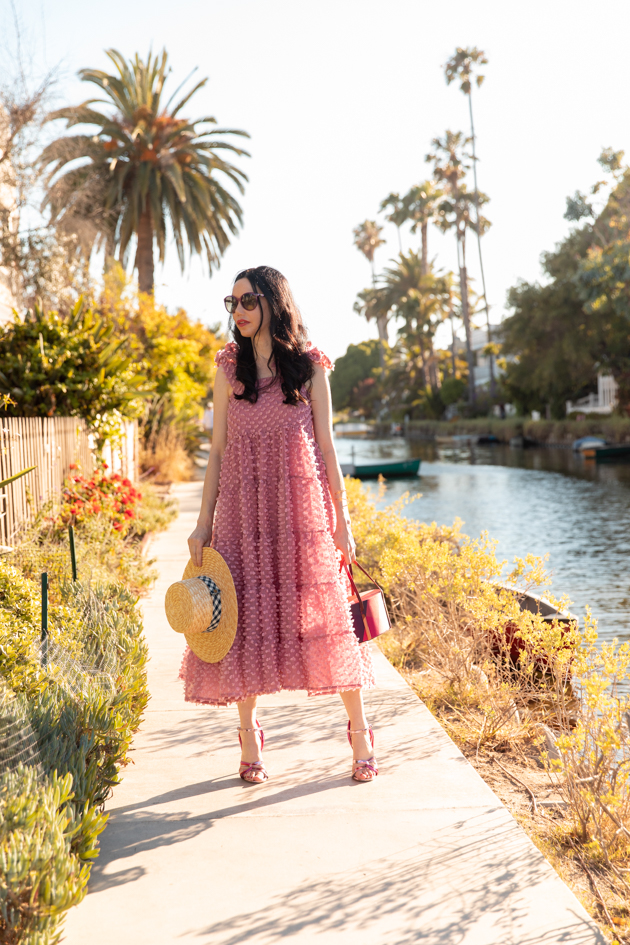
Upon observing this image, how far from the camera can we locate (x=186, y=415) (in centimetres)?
1848

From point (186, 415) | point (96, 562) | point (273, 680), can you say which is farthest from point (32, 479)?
point (186, 415)

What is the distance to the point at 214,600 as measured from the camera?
2.92 meters

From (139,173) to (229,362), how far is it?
1827cm

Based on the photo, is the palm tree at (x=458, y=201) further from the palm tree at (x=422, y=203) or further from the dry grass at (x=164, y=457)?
the dry grass at (x=164, y=457)

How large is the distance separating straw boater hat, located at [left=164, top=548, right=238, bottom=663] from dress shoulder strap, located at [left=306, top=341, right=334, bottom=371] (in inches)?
32.6

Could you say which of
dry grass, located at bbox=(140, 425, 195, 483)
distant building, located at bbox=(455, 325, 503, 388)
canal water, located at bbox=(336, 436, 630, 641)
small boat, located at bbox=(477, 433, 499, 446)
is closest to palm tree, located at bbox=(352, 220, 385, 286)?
distant building, located at bbox=(455, 325, 503, 388)

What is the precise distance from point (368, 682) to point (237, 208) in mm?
20180

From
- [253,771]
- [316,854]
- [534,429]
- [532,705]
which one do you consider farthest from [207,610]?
[534,429]

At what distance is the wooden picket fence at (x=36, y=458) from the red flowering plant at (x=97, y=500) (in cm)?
13

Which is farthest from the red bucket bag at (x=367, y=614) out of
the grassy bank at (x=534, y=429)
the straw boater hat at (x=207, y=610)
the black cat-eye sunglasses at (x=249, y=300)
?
the grassy bank at (x=534, y=429)

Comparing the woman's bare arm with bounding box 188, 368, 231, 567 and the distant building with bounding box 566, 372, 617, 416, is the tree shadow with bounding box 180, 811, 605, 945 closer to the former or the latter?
the woman's bare arm with bounding box 188, 368, 231, 567

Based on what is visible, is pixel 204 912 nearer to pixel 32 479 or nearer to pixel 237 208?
pixel 32 479

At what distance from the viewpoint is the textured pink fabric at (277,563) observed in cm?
295

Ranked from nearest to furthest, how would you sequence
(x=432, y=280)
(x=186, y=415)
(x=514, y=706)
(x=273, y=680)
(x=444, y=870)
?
1. (x=444, y=870)
2. (x=273, y=680)
3. (x=514, y=706)
4. (x=186, y=415)
5. (x=432, y=280)
